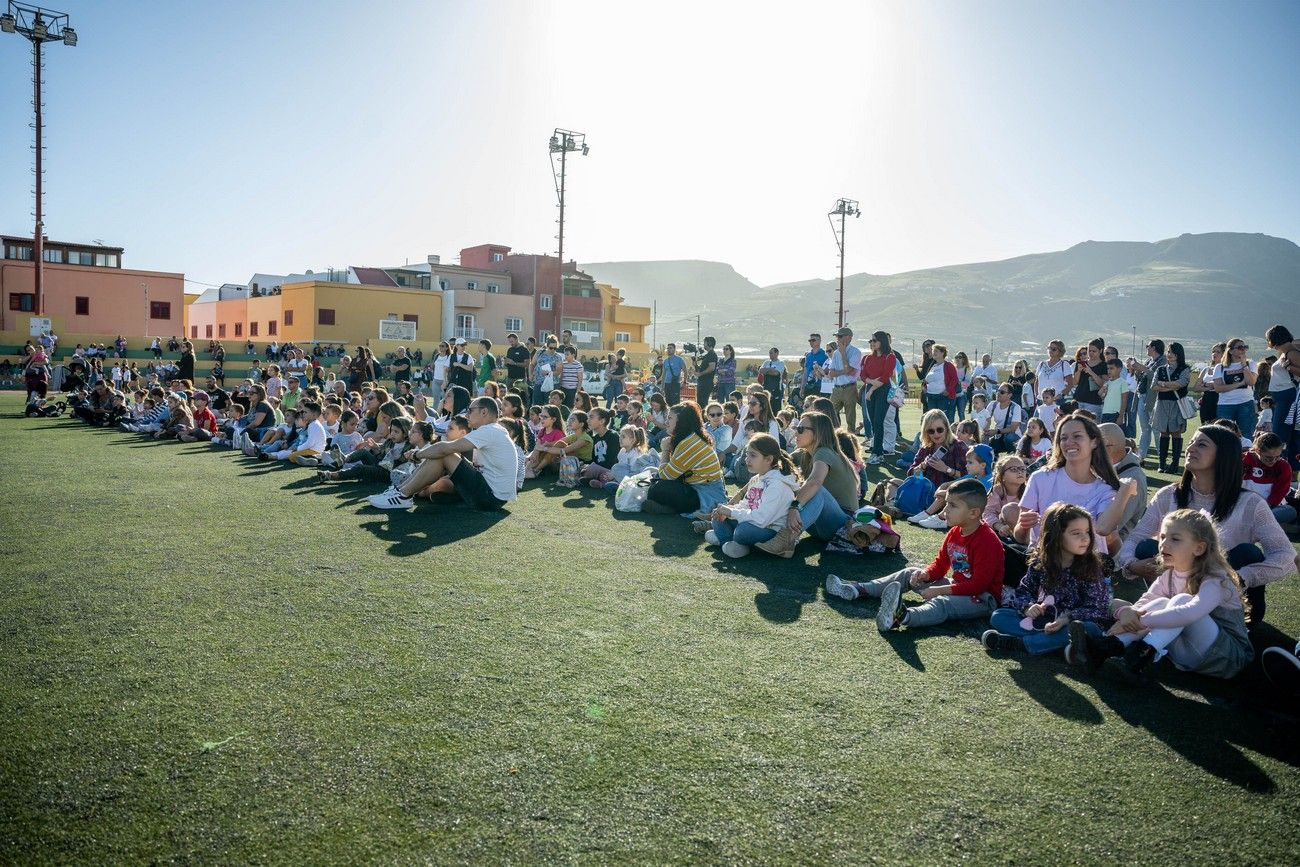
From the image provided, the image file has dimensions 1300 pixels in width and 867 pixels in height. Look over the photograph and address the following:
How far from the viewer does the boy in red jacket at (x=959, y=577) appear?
4953 mm

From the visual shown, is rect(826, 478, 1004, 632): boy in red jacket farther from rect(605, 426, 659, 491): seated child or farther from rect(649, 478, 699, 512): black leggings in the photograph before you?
rect(605, 426, 659, 491): seated child

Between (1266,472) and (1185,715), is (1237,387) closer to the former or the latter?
(1266,472)

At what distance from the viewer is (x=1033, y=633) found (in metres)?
4.56

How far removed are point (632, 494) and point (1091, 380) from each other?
27.2 ft

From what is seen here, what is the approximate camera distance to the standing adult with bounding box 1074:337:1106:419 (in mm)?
12602

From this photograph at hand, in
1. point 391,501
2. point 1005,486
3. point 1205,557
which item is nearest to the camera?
point 1205,557

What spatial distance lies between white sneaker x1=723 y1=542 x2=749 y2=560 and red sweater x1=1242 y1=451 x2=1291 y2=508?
469 centimetres

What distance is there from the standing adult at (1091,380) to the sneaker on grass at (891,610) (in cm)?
943

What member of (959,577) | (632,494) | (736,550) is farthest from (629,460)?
(959,577)

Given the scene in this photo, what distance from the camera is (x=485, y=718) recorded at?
352 centimetres

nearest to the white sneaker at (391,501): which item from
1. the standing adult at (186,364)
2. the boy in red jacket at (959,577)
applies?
the boy in red jacket at (959,577)

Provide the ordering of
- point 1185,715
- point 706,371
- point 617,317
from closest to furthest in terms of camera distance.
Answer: point 1185,715, point 706,371, point 617,317

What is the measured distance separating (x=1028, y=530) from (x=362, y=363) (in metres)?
16.4

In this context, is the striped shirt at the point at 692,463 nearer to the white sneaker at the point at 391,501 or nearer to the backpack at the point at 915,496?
the backpack at the point at 915,496
